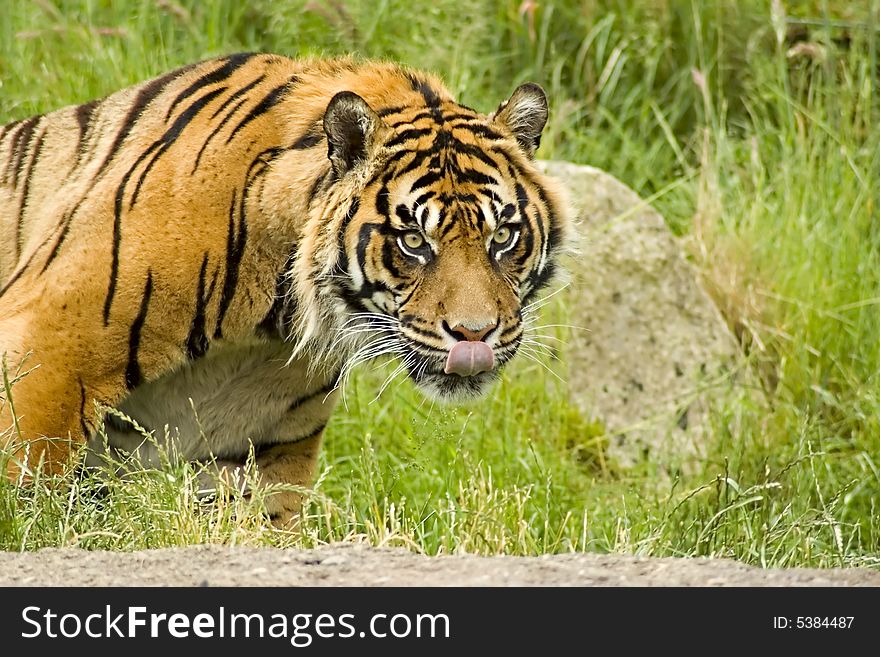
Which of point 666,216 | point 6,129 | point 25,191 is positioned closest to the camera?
point 25,191

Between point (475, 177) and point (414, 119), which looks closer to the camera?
point (475, 177)

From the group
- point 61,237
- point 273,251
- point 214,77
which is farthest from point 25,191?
point 273,251

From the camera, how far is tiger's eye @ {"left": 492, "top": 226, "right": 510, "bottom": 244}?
4039 mm

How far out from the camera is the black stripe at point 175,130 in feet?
13.6

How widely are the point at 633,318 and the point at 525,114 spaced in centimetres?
287

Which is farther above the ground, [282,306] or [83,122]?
[83,122]

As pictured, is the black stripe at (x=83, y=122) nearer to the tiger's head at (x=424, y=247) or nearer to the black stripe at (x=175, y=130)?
the black stripe at (x=175, y=130)

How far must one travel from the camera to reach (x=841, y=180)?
7207mm

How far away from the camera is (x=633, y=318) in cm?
701

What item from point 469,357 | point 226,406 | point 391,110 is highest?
point 391,110

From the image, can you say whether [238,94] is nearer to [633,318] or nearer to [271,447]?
[271,447]

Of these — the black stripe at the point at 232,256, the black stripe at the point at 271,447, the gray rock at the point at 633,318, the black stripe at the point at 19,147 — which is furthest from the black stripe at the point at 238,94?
the gray rock at the point at 633,318

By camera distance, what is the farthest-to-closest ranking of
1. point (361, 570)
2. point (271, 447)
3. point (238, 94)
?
point (271, 447) → point (238, 94) → point (361, 570)

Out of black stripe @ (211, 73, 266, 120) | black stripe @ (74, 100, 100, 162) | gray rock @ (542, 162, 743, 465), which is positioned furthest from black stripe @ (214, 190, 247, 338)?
gray rock @ (542, 162, 743, 465)
